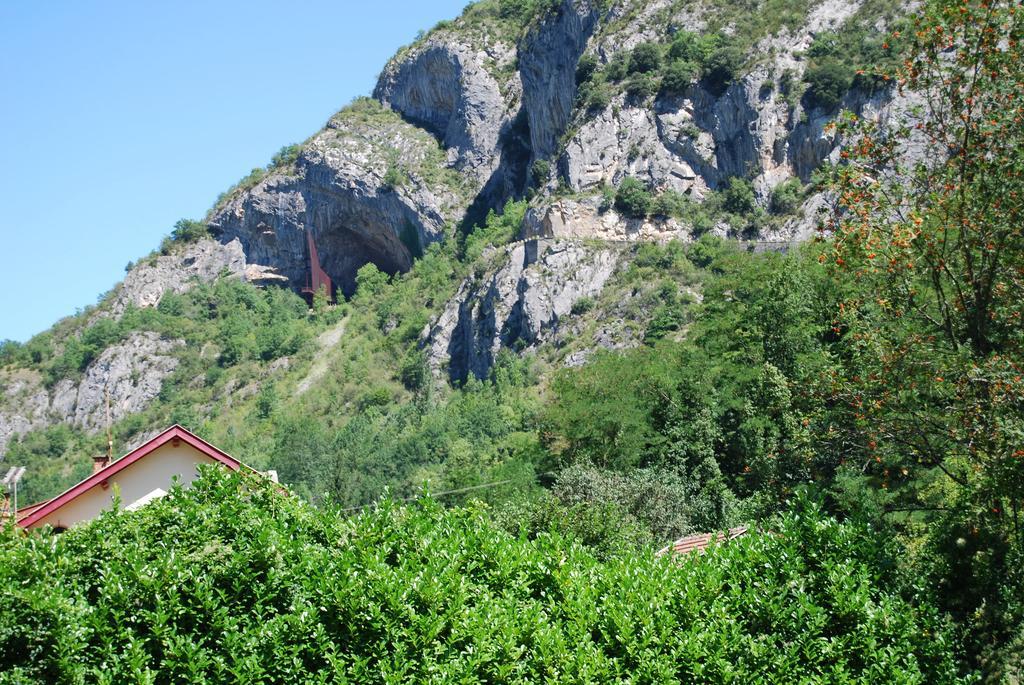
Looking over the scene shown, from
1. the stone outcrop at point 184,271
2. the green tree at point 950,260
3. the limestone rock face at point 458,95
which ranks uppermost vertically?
the limestone rock face at point 458,95

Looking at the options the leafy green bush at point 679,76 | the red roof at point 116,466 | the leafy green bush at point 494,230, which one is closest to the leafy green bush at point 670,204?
the leafy green bush at point 679,76

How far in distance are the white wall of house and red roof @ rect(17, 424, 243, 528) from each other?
0.51 ft

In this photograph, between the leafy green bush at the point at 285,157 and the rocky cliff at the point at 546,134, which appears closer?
the rocky cliff at the point at 546,134

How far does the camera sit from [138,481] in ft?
84.3

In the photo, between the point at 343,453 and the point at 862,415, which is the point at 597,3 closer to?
the point at 343,453

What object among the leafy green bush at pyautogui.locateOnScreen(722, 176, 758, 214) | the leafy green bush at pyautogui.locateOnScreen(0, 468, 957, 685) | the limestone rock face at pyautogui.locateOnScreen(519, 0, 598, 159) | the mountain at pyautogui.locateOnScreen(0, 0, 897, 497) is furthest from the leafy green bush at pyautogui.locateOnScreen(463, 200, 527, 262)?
the leafy green bush at pyautogui.locateOnScreen(0, 468, 957, 685)

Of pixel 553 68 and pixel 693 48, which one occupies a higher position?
pixel 553 68

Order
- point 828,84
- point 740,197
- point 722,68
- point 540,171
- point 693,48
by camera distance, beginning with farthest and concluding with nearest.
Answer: point 540,171 → point 693,48 → point 722,68 → point 740,197 → point 828,84

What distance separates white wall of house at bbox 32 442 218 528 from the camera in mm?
25234

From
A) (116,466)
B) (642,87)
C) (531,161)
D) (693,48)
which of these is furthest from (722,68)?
(116,466)

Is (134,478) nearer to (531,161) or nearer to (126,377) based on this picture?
(531,161)

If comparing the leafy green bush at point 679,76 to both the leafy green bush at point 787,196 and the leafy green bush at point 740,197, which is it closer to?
the leafy green bush at point 740,197

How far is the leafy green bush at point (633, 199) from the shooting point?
310 ft

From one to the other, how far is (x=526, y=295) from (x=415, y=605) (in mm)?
76773
